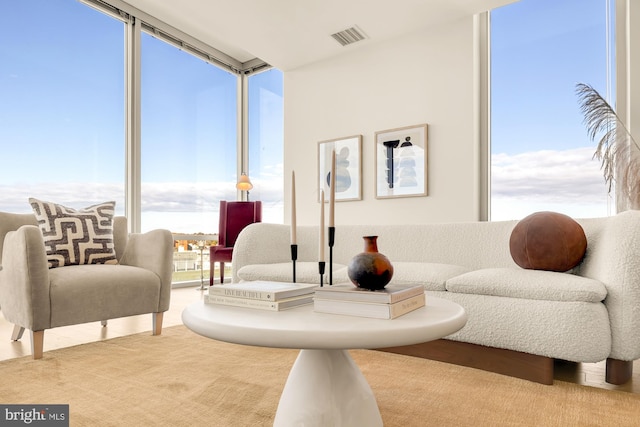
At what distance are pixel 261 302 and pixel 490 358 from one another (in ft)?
4.06

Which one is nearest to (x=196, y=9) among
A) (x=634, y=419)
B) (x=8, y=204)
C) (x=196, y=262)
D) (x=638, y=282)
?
(x=8, y=204)

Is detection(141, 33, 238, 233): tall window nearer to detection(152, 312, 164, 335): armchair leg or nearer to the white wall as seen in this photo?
the white wall

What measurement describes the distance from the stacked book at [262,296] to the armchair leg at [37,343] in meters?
1.32

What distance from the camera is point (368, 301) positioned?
0.93 metres

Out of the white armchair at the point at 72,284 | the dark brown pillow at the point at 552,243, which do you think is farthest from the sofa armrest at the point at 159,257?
the dark brown pillow at the point at 552,243

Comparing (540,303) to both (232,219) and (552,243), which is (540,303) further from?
(232,219)

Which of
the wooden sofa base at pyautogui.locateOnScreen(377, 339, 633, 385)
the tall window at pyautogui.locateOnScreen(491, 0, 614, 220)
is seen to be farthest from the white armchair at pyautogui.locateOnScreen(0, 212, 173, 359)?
the tall window at pyautogui.locateOnScreen(491, 0, 614, 220)

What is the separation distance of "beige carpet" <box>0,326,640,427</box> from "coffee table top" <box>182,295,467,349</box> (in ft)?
1.69

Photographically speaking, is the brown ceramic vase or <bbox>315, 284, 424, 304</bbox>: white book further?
the brown ceramic vase

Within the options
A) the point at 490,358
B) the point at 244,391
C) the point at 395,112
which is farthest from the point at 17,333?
the point at 395,112

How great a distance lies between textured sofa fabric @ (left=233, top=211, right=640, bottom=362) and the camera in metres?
1.54

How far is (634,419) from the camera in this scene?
1.29 metres

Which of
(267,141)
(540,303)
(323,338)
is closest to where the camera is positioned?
(323,338)

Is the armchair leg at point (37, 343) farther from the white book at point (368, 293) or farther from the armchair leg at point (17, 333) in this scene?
the white book at point (368, 293)
